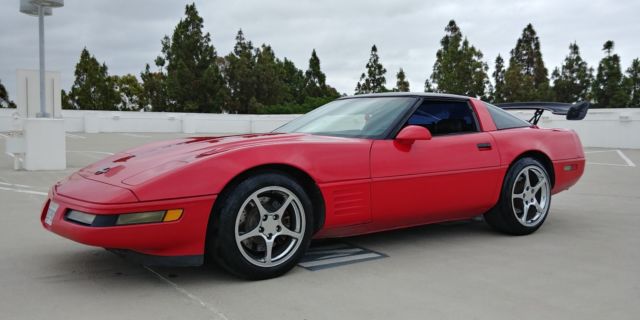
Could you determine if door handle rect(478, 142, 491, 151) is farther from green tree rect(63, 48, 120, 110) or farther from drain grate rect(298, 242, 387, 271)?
green tree rect(63, 48, 120, 110)

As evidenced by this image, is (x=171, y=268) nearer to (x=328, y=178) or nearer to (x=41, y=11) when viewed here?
(x=328, y=178)

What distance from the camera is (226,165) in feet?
10.5

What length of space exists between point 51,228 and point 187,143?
103 cm

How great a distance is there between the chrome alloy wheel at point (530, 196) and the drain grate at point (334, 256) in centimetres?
139

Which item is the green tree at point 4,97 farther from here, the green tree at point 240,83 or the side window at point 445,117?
the side window at point 445,117

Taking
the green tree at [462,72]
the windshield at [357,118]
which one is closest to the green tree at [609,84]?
the green tree at [462,72]

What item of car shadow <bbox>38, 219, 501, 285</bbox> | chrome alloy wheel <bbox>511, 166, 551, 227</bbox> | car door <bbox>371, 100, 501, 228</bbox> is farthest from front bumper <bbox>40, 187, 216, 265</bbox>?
chrome alloy wheel <bbox>511, 166, 551, 227</bbox>

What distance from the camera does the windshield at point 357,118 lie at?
4.05 meters

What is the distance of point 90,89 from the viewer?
50.6 m

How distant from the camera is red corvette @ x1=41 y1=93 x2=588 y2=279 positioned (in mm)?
3053

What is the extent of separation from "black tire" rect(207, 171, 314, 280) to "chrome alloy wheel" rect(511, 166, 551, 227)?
2.02 metres

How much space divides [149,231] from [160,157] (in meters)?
0.61

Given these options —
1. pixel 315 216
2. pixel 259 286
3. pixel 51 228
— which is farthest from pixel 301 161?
pixel 51 228

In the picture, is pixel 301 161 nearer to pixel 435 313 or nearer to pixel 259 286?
pixel 259 286
